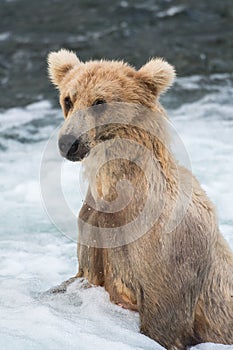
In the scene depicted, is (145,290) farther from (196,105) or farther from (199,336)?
(196,105)

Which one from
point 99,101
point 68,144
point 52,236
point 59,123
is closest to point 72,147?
point 68,144

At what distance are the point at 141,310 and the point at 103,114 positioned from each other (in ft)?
3.51

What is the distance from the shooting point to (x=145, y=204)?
171 inches

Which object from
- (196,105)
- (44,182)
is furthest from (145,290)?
(196,105)

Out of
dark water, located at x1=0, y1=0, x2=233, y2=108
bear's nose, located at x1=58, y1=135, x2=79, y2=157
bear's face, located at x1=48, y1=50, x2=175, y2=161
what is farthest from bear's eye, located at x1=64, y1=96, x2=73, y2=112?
dark water, located at x1=0, y1=0, x2=233, y2=108

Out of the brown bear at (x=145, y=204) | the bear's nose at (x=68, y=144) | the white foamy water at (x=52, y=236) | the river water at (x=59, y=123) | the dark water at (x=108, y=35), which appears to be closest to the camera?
the bear's nose at (x=68, y=144)

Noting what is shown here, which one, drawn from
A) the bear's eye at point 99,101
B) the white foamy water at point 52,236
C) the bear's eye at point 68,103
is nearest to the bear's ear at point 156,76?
the bear's eye at point 99,101

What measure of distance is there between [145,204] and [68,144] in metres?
0.52

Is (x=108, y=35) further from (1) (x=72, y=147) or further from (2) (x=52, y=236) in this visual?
(1) (x=72, y=147)

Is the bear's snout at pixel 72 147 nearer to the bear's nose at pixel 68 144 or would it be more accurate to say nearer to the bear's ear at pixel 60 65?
the bear's nose at pixel 68 144

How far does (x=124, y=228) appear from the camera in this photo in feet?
14.4

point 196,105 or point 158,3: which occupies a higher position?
point 158,3

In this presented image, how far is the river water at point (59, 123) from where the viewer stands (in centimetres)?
466

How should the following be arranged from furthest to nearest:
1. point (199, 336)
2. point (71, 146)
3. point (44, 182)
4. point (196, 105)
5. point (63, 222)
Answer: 1. point (196, 105)
2. point (44, 182)
3. point (63, 222)
4. point (199, 336)
5. point (71, 146)
